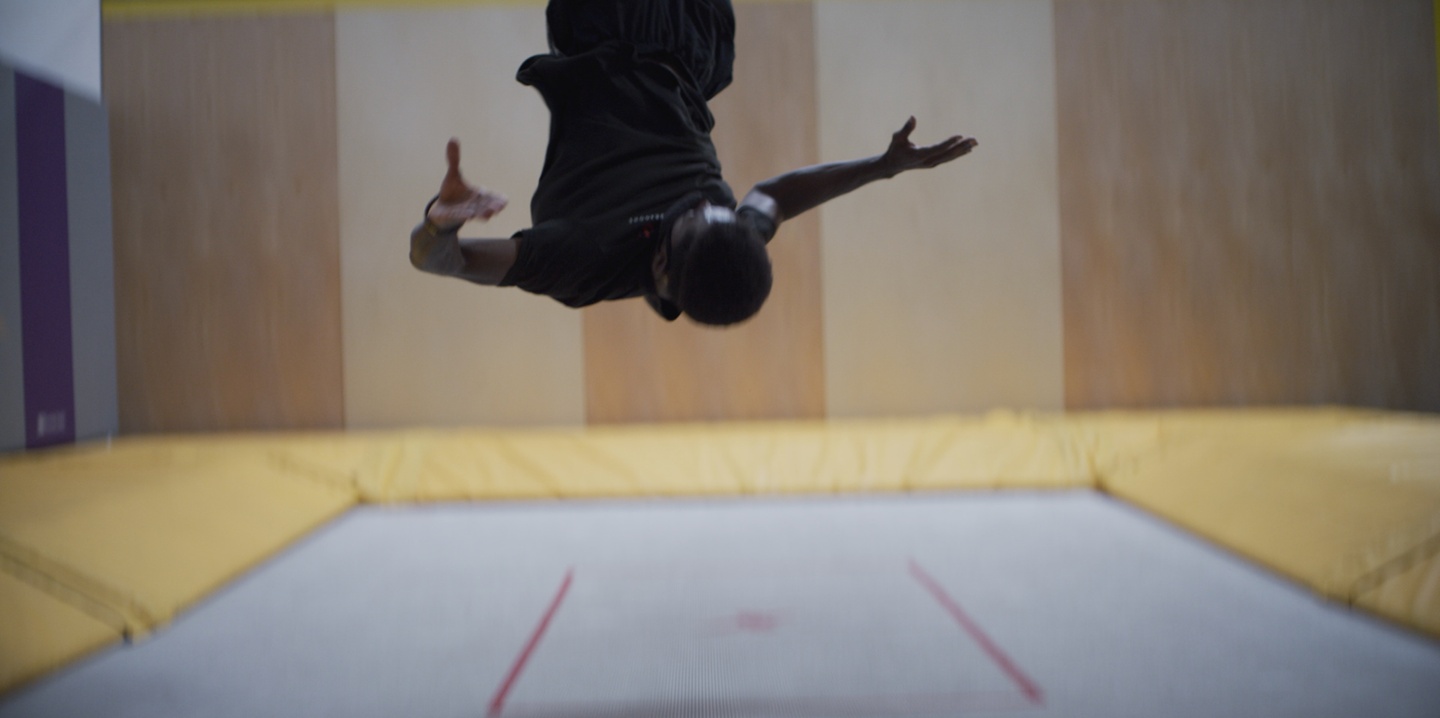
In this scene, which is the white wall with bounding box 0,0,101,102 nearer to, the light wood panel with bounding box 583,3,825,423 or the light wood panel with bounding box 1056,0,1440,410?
the light wood panel with bounding box 583,3,825,423

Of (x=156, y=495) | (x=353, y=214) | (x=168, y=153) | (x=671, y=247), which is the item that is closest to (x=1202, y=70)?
(x=671, y=247)

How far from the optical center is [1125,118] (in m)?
4.46

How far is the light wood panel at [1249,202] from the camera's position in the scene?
4445 mm

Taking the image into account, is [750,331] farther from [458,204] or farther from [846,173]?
[458,204]

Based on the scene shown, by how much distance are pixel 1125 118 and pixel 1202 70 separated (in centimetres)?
50

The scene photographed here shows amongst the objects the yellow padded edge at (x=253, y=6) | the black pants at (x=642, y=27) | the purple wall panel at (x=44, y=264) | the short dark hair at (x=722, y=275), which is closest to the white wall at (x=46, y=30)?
the black pants at (x=642, y=27)

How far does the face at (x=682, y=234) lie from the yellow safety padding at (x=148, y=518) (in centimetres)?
164

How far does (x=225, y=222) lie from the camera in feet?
14.6

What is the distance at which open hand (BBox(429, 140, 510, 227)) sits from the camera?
60.0 inches

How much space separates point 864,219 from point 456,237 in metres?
3.17

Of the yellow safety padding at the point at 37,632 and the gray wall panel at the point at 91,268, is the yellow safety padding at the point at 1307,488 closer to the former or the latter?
the yellow safety padding at the point at 37,632

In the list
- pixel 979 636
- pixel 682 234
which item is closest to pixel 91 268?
pixel 682 234

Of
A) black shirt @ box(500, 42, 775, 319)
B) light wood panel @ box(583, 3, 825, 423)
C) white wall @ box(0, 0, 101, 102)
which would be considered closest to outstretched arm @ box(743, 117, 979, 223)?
black shirt @ box(500, 42, 775, 319)

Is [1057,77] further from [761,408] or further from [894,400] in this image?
[761,408]
